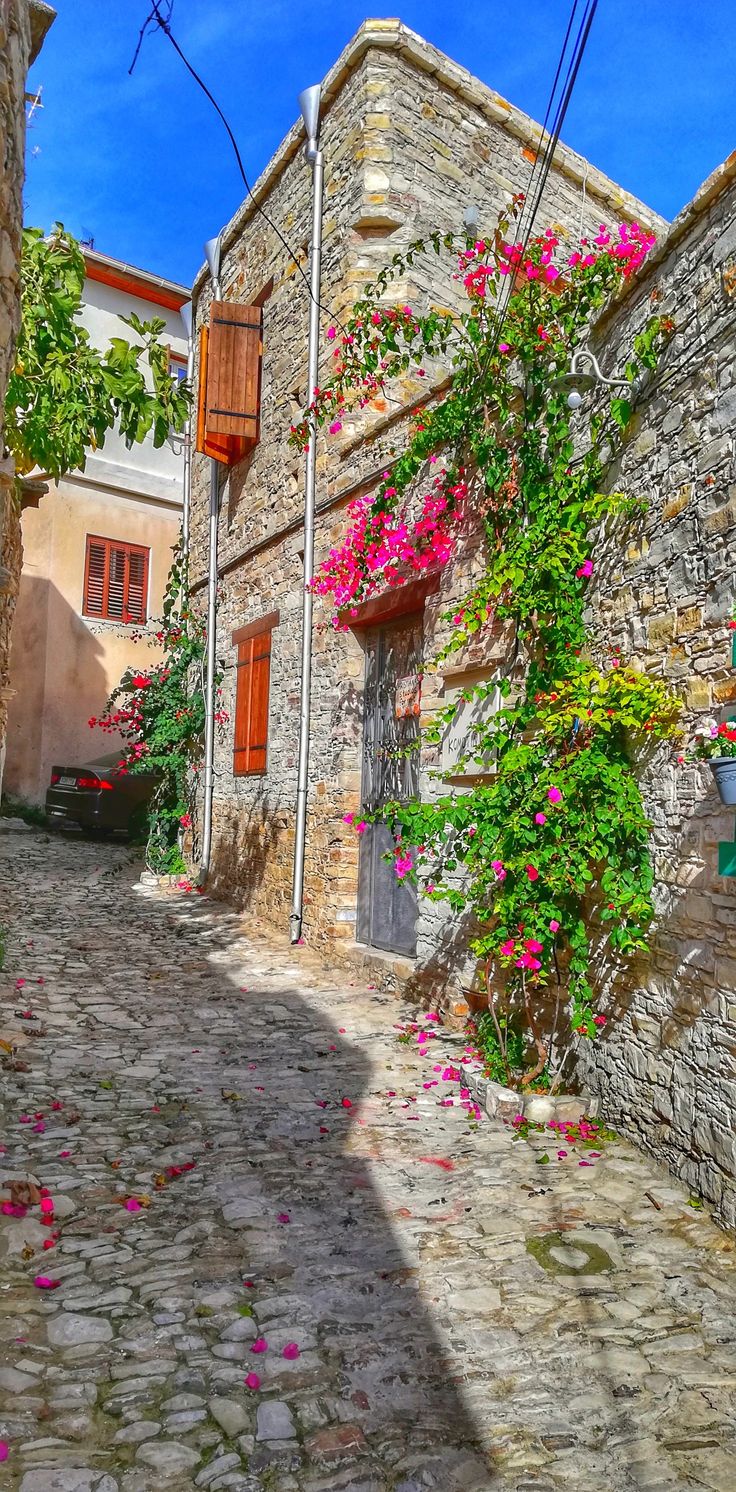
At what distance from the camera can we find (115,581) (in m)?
14.0

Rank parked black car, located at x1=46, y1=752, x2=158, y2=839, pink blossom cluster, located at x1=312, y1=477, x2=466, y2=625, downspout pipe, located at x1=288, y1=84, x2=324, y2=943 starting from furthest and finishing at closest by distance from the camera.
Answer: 1. parked black car, located at x1=46, y1=752, x2=158, y2=839
2. downspout pipe, located at x1=288, y1=84, x2=324, y2=943
3. pink blossom cluster, located at x1=312, y1=477, x2=466, y2=625

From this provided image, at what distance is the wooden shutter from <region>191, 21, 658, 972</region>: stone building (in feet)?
0.11

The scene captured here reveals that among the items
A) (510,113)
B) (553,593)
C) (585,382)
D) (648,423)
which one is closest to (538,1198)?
(553,593)

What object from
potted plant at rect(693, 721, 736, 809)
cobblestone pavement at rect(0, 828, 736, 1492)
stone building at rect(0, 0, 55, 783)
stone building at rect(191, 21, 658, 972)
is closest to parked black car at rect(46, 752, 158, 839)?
stone building at rect(191, 21, 658, 972)

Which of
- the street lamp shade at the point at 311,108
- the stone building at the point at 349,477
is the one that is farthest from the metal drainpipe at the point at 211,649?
the street lamp shade at the point at 311,108

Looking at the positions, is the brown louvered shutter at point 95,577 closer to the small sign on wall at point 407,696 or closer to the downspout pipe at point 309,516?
the downspout pipe at point 309,516

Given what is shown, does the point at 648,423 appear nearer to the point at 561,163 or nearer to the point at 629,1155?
the point at 629,1155

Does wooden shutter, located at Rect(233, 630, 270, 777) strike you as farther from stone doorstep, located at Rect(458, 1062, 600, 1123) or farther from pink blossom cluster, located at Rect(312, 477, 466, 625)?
stone doorstep, located at Rect(458, 1062, 600, 1123)

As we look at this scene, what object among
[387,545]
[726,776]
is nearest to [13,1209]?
[726,776]

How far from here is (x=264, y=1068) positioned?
431cm

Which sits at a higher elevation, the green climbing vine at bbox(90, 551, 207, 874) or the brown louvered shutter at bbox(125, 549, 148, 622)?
the brown louvered shutter at bbox(125, 549, 148, 622)

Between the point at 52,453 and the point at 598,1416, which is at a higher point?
the point at 52,453

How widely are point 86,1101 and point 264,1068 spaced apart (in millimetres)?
848

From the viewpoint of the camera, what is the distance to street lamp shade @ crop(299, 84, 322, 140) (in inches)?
290
